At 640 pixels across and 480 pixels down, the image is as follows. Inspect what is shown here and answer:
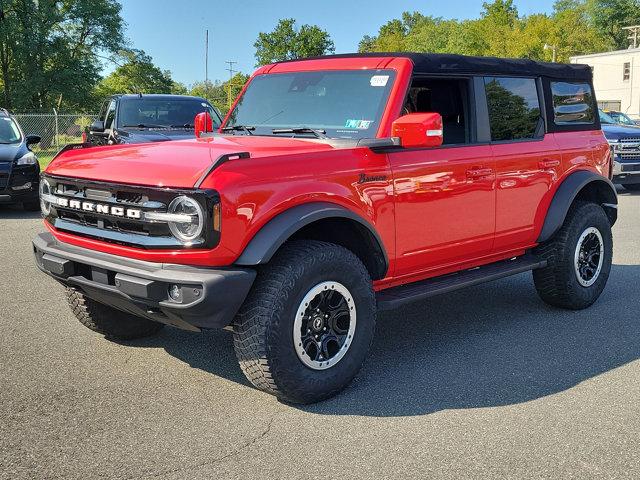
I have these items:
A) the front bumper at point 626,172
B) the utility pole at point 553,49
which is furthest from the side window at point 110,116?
the utility pole at point 553,49

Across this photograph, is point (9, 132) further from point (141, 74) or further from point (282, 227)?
point (141, 74)

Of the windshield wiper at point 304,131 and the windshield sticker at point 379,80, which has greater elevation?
the windshield sticker at point 379,80

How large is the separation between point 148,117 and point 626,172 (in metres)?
9.29

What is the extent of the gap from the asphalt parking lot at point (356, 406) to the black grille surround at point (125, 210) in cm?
90

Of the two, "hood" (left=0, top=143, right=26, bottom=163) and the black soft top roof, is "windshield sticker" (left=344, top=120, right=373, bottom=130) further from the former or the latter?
"hood" (left=0, top=143, right=26, bottom=163)

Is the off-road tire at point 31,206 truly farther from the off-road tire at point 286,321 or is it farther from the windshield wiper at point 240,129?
the off-road tire at point 286,321

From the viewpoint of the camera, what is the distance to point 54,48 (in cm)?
3925

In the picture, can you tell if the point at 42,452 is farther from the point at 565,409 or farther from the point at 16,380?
the point at 565,409

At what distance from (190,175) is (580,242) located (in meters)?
3.52

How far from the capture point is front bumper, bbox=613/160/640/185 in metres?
14.3

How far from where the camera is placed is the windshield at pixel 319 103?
4539 millimetres

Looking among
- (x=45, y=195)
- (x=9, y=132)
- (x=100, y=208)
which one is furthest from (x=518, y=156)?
(x=9, y=132)

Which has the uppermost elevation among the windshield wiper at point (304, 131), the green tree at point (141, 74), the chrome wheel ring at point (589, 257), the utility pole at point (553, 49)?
the utility pole at point (553, 49)

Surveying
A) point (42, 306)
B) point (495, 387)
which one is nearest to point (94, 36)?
point (42, 306)
